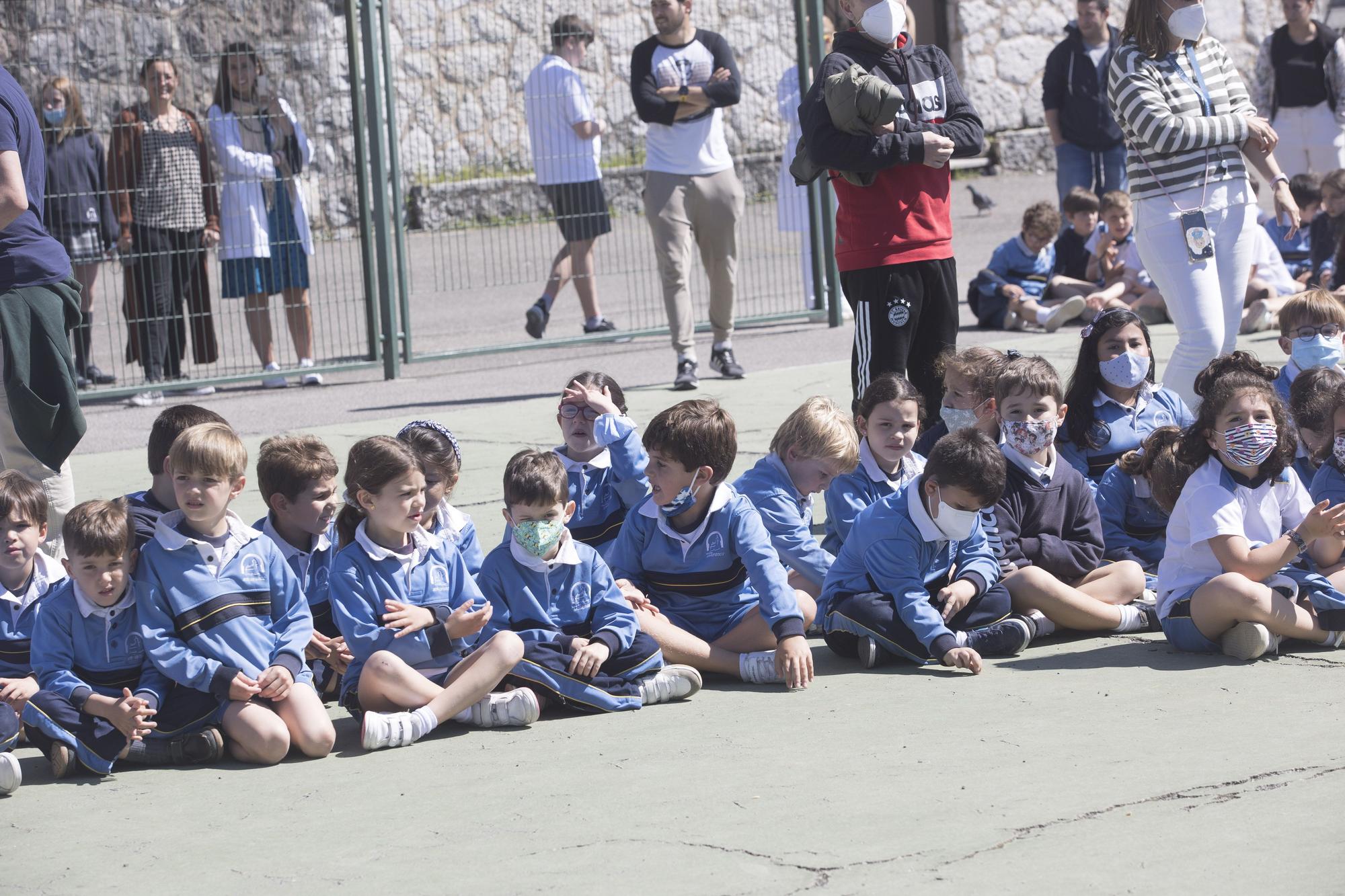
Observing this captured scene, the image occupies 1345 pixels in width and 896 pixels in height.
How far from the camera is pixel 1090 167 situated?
12.6 meters

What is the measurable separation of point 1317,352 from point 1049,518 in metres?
1.41

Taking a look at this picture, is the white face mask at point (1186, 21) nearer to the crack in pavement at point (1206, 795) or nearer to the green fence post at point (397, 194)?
the crack in pavement at point (1206, 795)

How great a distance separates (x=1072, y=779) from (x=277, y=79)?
8127mm

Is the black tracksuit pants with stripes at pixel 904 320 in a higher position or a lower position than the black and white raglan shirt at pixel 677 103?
lower

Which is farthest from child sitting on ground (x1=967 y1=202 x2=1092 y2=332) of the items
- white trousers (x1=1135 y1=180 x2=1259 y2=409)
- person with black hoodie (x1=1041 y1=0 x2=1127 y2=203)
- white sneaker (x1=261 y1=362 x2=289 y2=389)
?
white trousers (x1=1135 y1=180 x2=1259 y2=409)

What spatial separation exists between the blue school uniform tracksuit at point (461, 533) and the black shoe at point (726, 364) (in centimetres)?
492

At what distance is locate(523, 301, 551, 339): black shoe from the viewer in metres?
11.5

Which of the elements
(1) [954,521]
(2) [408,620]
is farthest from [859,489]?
(2) [408,620]

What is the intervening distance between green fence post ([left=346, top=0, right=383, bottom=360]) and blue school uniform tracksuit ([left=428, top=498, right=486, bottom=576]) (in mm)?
5751

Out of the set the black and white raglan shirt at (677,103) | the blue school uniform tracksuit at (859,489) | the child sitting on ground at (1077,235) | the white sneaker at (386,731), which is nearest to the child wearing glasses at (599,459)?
the blue school uniform tracksuit at (859,489)

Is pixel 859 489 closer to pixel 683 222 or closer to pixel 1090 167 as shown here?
pixel 683 222

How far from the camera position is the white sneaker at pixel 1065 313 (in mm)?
11219

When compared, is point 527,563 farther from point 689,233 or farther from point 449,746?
point 689,233

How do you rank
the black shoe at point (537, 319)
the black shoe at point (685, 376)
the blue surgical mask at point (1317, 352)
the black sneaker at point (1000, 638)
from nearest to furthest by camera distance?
the black sneaker at point (1000, 638)
the blue surgical mask at point (1317, 352)
the black shoe at point (685, 376)
the black shoe at point (537, 319)
